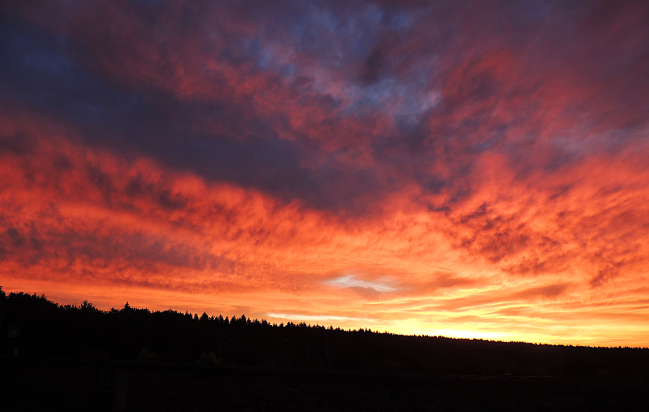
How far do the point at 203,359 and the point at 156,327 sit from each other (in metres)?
27.8

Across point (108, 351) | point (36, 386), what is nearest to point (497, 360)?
point (108, 351)

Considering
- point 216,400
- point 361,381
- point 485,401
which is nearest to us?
point 485,401

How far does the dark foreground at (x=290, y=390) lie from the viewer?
6465mm

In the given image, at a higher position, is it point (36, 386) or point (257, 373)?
point (257, 373)

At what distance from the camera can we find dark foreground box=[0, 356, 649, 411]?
646 centimetres

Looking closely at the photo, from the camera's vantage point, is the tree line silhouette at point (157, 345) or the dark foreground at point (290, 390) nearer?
the dark foreground at point (290, 390)

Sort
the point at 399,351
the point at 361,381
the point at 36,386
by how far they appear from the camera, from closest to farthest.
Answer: the point at 361,381 < the point at 36,386 < the point at 399,351

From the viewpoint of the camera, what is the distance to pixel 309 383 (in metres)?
9.25

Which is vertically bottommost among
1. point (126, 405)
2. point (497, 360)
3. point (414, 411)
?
point (497, 360)

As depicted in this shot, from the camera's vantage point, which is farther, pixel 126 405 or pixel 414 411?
pixel 126 405

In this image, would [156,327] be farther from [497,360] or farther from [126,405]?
[497,360]

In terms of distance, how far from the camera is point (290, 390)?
955 cm

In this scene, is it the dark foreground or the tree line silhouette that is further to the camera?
the tree line silhouette

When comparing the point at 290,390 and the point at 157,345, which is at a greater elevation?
the point at 290,390
